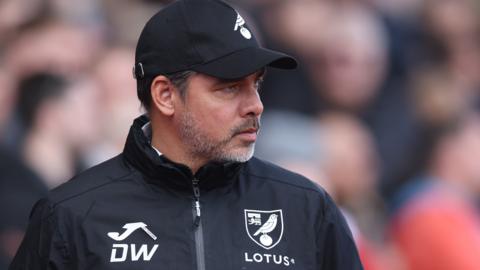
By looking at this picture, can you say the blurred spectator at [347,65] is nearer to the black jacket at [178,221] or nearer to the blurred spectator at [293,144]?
the blurred spectator at [293,144]

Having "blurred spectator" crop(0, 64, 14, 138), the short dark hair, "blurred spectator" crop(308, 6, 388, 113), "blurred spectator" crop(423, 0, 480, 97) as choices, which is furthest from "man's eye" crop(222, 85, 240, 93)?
"blurred spectator" crop(423, 0, 480, 97)

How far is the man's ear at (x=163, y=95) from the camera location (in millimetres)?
3885

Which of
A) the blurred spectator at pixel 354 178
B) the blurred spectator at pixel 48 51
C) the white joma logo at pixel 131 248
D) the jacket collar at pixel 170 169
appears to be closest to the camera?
the white joma logo at pixel 131 248

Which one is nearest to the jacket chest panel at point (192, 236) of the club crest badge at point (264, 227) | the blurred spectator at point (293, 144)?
the club crest badge at point (264, 227)

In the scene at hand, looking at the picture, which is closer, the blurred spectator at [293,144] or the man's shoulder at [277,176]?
the man's shoulder at [277,176]

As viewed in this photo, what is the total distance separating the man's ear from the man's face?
0.05 metres

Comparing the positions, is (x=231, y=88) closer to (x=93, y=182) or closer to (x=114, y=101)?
(x=93, y=182)

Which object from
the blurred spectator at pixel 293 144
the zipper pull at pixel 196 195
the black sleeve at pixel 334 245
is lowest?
the blurred spectator at pixel 293 144

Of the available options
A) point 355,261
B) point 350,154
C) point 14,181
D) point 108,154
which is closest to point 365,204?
point 350,154

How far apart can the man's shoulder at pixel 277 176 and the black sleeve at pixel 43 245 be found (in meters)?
0.63

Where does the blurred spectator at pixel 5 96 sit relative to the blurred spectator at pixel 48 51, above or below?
below

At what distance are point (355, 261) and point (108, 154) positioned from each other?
10.4ft

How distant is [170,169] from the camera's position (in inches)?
148

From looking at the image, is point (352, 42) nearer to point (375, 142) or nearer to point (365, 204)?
point (375, 142)
